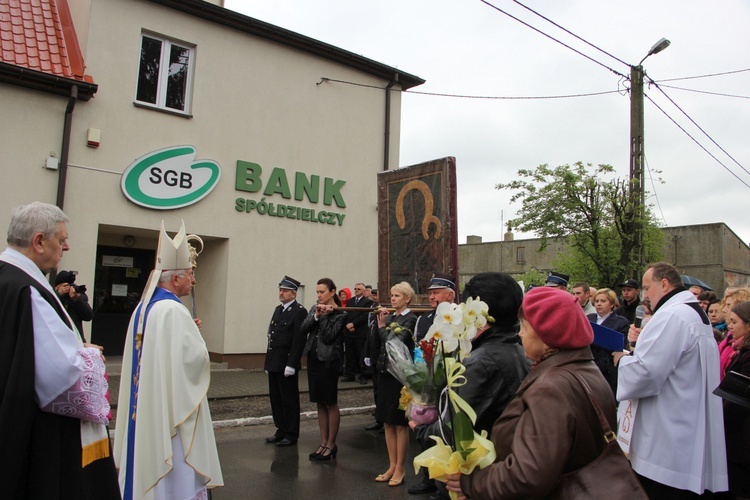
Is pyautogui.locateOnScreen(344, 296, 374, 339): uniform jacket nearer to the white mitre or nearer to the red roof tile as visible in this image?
the white mitre

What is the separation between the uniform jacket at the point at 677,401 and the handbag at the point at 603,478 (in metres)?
1.76

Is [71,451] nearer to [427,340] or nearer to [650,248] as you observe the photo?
[427,340]

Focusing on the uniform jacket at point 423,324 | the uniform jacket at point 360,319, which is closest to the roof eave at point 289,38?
the uniform jacket at point 360,319

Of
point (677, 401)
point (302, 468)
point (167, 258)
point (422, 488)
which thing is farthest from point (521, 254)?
point (167, 258)

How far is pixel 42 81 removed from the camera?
10.2 meters

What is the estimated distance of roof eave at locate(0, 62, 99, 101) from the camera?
9852mm

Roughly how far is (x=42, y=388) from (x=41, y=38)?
35.1ft

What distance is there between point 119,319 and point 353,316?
229 inches

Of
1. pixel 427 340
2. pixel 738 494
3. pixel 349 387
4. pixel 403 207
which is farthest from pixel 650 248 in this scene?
pixel 427 340

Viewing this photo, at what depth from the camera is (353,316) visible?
1022 centimetres

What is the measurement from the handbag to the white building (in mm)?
10281

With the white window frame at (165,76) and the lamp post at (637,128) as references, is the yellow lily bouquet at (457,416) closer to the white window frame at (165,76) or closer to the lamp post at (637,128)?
the white window frame at (165,76)

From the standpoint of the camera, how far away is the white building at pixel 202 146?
10453 mm

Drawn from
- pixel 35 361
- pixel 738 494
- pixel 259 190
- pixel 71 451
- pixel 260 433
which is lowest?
pixel 260 433
